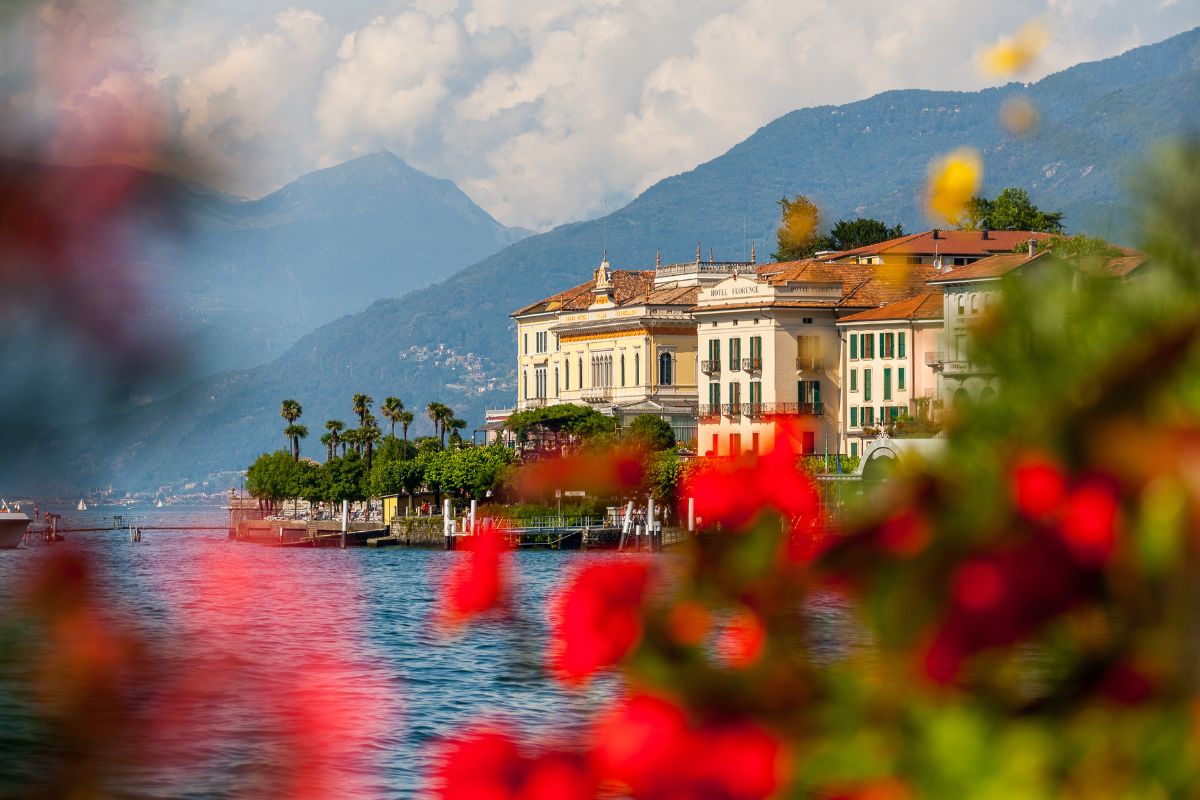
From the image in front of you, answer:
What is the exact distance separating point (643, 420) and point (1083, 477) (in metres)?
87.9

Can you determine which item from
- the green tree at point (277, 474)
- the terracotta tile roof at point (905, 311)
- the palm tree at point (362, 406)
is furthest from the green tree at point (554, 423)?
the green tree at point (277, 474)

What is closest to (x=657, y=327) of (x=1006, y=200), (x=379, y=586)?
(x=1006, y=200)

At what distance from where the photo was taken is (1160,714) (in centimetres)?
204

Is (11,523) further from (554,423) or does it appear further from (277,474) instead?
(277,474)

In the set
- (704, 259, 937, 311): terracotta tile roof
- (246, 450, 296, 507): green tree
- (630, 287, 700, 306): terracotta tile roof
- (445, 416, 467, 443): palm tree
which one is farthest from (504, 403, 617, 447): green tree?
(246, 450, 296, 507): green tree

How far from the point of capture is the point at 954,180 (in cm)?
310

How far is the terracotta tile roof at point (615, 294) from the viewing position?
108438mm

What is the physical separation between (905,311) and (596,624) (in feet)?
259

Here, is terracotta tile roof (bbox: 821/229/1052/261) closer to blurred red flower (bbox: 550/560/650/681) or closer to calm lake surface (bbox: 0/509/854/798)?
calm lake surface (bbox: 0/509/854/798)

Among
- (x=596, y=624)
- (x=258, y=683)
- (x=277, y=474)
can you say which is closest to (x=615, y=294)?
(x=277, y=474)

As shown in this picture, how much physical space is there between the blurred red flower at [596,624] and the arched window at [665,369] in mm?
97930

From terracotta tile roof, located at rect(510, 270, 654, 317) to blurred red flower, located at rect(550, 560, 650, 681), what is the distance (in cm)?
10318

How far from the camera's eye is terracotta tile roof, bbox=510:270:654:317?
356 ft

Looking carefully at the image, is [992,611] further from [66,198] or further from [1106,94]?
[1106,94]
